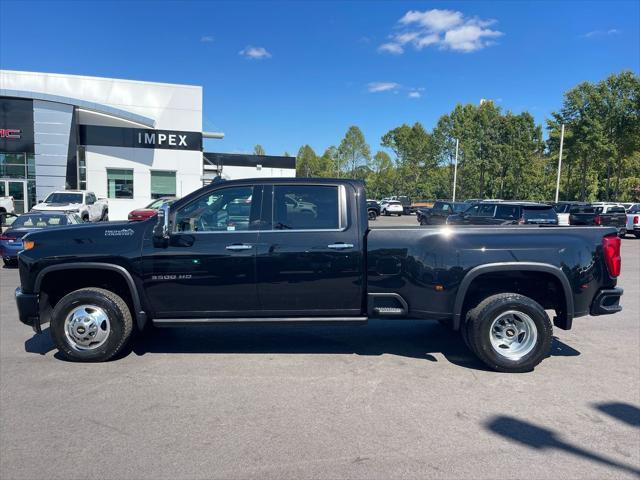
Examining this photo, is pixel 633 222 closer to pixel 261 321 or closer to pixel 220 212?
pixel 261 321

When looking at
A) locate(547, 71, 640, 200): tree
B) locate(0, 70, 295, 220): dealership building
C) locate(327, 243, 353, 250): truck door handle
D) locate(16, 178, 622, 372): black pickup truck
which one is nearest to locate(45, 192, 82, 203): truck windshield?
locate(0, 70, 295, 220): dealership building

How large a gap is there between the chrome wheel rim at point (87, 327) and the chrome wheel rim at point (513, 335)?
4093 millimetres

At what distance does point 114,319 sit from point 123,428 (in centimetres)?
154

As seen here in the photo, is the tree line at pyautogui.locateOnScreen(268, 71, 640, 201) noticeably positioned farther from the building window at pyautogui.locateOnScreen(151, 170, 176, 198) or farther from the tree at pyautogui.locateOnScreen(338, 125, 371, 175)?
the building window at pyautogui.locateOnScreen(151, 170, 176, 198)

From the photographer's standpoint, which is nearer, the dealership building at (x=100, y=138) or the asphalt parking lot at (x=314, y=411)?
the asphalt parking lot at (x=314, y=411)

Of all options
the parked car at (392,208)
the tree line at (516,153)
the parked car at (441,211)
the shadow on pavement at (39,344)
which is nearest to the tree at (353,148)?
the tree line at (516,153)

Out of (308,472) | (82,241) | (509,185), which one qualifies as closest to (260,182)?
(82,241)

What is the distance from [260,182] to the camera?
16.3 ft

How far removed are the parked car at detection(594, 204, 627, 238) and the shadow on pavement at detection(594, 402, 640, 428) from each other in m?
20.6

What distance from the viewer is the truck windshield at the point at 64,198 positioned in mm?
20297

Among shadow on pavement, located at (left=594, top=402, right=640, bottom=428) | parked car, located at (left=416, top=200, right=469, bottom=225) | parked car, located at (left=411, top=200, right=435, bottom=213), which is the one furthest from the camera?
parked car, located at (left=411, top=200, right=435, bottom=213)

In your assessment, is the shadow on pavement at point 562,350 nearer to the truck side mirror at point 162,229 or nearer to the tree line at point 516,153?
the truck side mirror at point 162,229

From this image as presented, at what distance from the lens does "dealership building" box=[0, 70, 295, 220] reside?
2477cm

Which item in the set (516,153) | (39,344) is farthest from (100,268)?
(516,153)
